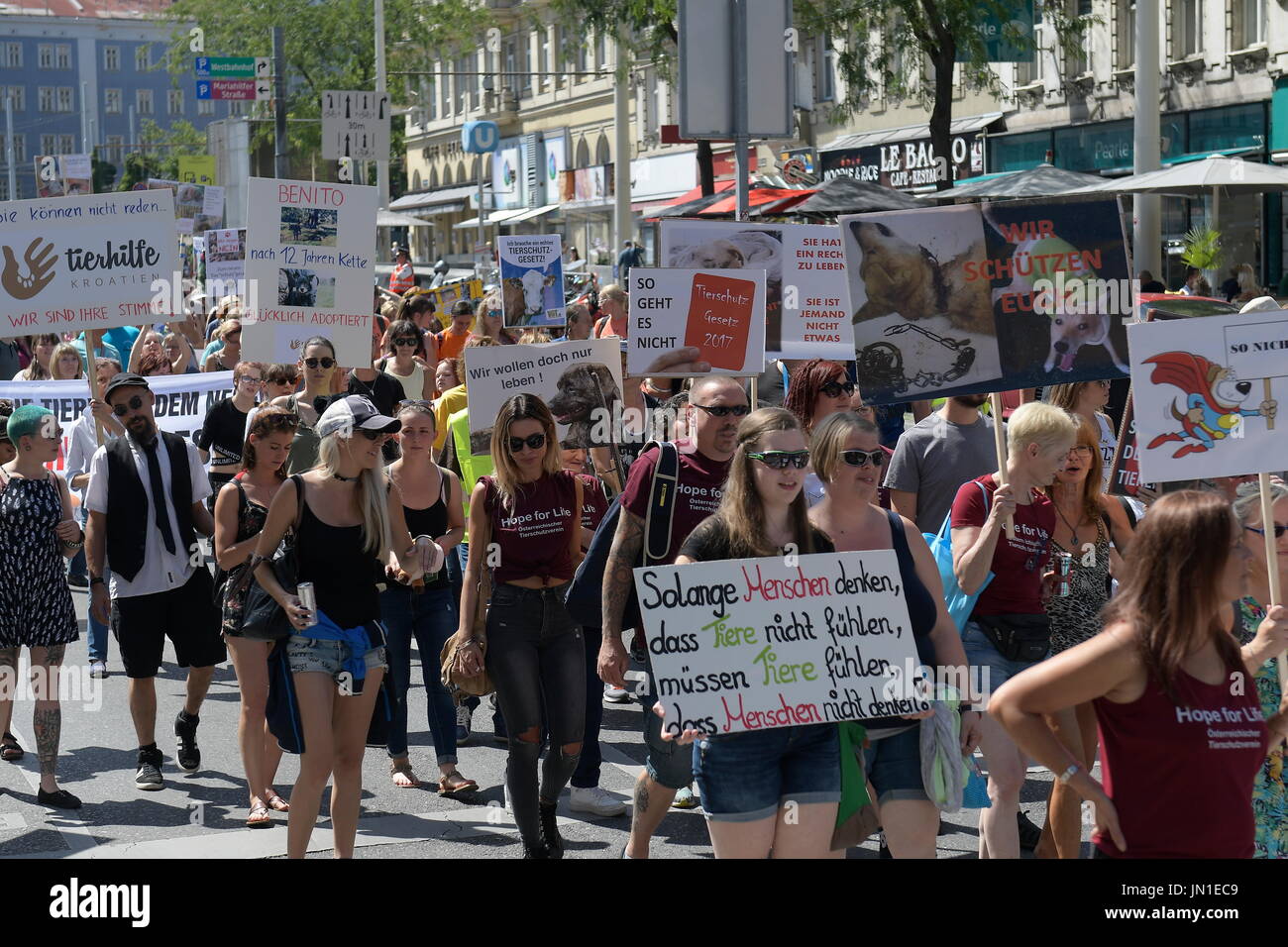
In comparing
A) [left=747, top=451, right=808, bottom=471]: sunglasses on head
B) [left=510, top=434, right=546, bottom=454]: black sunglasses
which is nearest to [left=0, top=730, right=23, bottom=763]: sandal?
[left=510, top=434, right=546, bottom=454]: black sunglasses

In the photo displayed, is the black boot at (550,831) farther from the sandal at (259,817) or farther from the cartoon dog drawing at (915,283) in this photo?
the cartoon dog drawing at (915,283)

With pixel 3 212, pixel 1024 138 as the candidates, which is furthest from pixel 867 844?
pixel 1024 138

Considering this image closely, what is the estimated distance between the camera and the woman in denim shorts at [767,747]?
15.1 ft

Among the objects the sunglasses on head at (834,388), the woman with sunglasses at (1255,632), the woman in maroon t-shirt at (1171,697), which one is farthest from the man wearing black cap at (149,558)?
the woman in maroon t-shirt at (1171,697)

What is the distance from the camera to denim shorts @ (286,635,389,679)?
226 inches

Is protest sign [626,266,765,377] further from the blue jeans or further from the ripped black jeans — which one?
the ripped black jeans

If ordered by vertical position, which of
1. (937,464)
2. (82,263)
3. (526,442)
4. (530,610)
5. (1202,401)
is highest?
(82,263)

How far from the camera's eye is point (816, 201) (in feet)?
61.9

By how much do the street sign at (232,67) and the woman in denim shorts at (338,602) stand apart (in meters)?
25.6

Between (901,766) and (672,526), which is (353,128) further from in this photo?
(901,766)

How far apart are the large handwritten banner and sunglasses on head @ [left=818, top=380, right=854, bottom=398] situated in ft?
6.63

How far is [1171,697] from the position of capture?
3582mm

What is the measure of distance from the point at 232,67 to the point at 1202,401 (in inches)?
1087

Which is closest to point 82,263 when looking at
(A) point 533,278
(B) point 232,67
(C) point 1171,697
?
(A) point 533,278
